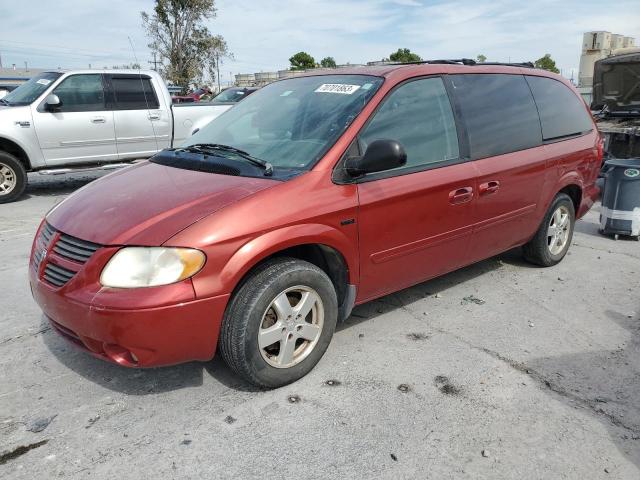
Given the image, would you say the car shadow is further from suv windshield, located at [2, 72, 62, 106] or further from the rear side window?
the rear side window

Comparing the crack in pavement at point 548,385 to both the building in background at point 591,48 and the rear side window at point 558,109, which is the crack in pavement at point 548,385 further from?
the building in background at point 591,48

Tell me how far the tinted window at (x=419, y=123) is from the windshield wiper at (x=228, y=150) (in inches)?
23.9

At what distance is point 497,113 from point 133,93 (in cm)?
693

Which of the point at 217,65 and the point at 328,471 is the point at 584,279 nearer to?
the point at 328,471

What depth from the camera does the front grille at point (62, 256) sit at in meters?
2.66

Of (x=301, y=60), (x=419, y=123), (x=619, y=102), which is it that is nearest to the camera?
(x=419, y=123)

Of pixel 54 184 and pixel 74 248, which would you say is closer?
pixel 74 248

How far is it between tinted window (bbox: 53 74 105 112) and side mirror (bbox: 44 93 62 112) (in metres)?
0.15

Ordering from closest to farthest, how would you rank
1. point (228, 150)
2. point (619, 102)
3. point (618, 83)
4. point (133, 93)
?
point (228, 150) → point (133, 93) → point (618, 83) → point (619, 102)

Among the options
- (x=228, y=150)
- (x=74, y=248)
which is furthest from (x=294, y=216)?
Answer: (x=74, y=248)

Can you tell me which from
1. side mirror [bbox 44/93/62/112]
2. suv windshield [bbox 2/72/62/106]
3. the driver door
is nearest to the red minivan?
side mirror [bbox 44/93/62/112]

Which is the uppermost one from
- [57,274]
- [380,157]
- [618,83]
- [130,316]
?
[618,83]

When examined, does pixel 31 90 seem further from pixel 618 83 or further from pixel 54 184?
pixel 618 83

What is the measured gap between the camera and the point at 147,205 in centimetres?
281
